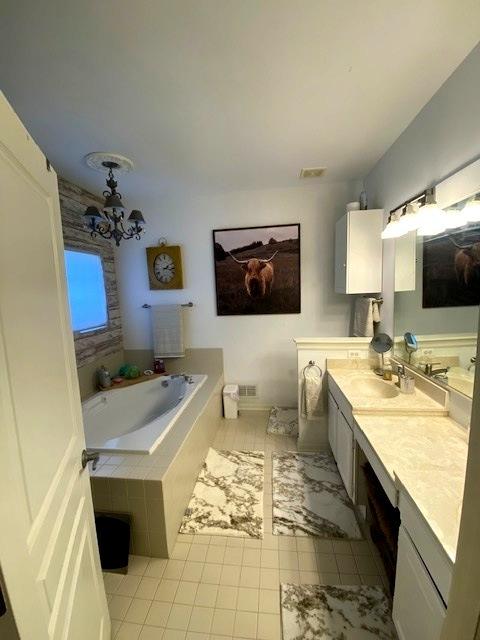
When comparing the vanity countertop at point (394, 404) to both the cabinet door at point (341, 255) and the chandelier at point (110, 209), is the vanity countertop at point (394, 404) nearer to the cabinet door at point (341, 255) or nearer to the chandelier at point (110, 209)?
the cabinet door at point (341, 255)

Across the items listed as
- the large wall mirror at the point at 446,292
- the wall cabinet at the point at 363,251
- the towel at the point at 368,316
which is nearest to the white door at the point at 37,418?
the large wall mirror at the point at 446,292

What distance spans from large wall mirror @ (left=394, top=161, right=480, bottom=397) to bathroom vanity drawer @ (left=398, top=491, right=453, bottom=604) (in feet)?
2.31

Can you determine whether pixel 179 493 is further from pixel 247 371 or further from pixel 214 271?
pixel 214 271

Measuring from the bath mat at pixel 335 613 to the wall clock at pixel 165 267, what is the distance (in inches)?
108

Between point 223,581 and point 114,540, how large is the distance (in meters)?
0.64

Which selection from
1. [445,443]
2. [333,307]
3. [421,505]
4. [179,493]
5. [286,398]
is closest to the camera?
[421,505]

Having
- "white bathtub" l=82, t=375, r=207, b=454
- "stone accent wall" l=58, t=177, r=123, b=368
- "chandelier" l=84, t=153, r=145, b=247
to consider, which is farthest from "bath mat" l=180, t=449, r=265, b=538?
"chandelier" l=84, t=153, r=145, b=247

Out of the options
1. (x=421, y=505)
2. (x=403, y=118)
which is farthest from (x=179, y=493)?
(x=403, y=118)

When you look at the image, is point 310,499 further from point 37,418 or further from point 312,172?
point 312,172

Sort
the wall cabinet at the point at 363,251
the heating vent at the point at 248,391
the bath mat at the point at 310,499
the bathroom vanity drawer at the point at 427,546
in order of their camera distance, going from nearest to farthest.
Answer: the bathroom vanity drawer at the point at 427,546
the bath mat at the point at 310,499
the wall cabinet at the point at 363,251
the heating vent at the point at 248,391

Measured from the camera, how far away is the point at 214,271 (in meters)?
3.14

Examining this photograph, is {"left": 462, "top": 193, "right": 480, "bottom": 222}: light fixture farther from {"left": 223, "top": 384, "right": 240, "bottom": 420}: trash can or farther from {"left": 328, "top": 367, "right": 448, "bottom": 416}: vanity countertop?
{"left": 223, "top": 384, "right": 240, "bottom": 420}: trash can

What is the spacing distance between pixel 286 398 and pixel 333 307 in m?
1.21

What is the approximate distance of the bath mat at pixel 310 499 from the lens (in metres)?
1.72
